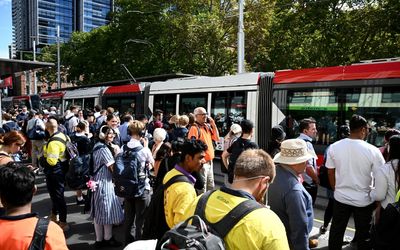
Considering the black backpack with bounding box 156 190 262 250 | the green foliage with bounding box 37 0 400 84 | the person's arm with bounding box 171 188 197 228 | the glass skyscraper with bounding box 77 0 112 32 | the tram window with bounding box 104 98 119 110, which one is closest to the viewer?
the black backpack with bounding box 156 190 262 250

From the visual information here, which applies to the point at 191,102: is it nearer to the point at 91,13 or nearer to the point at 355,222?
the point at 355,222

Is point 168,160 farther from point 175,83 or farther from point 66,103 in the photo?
point 66,103

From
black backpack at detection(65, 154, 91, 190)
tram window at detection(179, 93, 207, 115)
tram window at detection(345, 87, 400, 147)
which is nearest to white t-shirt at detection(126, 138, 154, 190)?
black backpack at detection(65, 154, 91, 190)

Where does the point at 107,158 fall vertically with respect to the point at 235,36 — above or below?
below

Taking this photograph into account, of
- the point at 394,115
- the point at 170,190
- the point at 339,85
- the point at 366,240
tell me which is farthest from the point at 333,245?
the point at 339,85

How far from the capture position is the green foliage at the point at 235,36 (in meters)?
16.6

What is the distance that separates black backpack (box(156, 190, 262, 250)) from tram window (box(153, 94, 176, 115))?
13.2m

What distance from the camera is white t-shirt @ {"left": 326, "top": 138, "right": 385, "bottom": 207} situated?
4.24 metres

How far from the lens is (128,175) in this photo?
4.82 meters

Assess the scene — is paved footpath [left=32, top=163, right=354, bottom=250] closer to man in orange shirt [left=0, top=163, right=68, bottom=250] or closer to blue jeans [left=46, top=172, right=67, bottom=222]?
blue jeans [left=46, top=172, right=67, bottom=222]

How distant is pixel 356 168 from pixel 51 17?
130m

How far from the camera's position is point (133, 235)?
5309 mm

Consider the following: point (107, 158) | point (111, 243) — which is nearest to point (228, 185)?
point (107, 158)

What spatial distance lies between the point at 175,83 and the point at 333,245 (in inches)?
452
